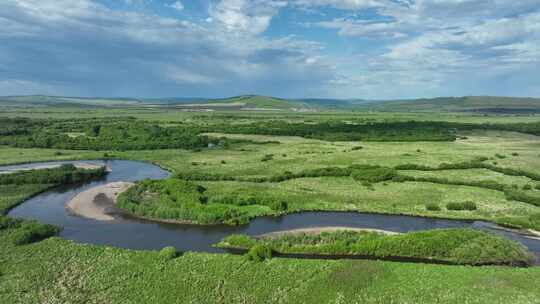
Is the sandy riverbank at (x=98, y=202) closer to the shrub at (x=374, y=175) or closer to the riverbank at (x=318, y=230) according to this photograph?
the riverbank at (x=318, y=230)

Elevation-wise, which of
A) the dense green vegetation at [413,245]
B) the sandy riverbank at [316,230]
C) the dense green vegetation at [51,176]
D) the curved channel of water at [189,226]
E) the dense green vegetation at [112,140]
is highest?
the dense green vegetation at [112,140]

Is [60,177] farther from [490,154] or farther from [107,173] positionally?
[490,154]

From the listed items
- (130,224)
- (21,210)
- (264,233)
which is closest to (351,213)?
(264,233)

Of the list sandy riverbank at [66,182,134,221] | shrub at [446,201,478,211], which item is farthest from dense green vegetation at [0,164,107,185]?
shrub at [446,201,478,211]

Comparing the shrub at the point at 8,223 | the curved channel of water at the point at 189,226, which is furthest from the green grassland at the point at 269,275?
the curved channel of water at the point at 189,226

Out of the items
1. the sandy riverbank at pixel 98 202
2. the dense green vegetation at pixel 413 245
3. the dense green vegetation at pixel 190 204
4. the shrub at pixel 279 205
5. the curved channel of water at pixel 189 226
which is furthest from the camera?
the shrub at pixel 279 205

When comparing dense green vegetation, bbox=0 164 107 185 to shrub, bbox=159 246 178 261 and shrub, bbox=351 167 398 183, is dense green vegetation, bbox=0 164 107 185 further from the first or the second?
shrub, bbox=351 167 398 183

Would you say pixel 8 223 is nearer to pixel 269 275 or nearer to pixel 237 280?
pixel 237 280
